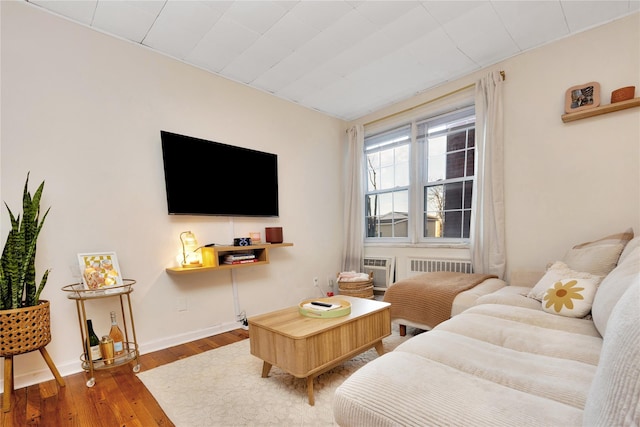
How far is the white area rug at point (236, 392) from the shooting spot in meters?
1.46

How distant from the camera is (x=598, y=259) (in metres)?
1.82

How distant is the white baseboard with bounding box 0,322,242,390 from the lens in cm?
185

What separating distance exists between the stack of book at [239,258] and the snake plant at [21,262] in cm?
127

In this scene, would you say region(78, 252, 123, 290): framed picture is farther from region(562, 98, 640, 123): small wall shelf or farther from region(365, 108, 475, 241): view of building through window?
region(562, 98, 640, 123): small wall shelf

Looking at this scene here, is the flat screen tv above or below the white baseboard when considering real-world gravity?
above

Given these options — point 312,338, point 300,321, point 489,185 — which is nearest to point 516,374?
point 312,338

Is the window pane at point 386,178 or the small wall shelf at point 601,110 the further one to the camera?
the window pane at point 386,178

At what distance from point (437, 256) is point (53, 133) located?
3.63 metres

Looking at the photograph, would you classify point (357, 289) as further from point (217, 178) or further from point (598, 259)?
point (598, 259)

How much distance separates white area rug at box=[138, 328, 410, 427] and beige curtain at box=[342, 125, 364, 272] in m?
1.82

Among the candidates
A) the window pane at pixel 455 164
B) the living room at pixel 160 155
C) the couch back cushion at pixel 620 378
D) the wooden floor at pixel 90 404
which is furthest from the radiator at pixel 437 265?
the wooden floor at pixel 90 404

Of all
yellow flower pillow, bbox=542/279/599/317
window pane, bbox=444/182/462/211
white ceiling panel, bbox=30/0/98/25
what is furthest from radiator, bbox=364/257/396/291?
white ceiling panel, bbox=30/0/98/25

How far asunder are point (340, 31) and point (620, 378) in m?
2.57

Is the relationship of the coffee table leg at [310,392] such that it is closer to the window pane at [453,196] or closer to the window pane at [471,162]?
the window pane at [453,196]
